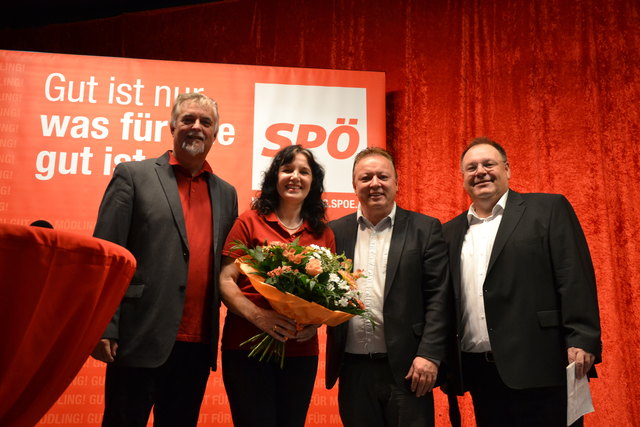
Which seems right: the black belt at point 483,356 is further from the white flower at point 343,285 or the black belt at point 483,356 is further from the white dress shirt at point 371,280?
the white flower at point 343,285

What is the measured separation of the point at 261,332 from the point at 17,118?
9.08ft

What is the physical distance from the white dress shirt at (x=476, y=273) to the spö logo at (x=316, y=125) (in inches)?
61.7

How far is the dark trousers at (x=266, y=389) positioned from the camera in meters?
2.03

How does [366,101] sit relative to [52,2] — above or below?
below

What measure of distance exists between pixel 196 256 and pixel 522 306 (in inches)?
51.7

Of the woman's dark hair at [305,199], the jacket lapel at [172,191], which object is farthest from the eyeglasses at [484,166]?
the jacket lapel at [172,191]

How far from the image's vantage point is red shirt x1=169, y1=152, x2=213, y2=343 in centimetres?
213

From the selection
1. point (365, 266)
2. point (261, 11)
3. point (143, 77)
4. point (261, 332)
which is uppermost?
point (261, 11)

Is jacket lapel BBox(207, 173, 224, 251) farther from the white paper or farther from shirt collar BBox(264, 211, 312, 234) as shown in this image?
the white paper

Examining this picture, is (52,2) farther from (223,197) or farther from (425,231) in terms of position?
(425,231)

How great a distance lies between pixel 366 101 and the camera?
4.14m

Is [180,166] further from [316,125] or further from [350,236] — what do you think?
[316,125]

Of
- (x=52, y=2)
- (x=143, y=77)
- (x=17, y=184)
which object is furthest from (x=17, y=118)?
(x=52, y=2)

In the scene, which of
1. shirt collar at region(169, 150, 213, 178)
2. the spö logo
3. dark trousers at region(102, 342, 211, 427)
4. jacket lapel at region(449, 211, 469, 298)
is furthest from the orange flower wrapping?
the spö logo
